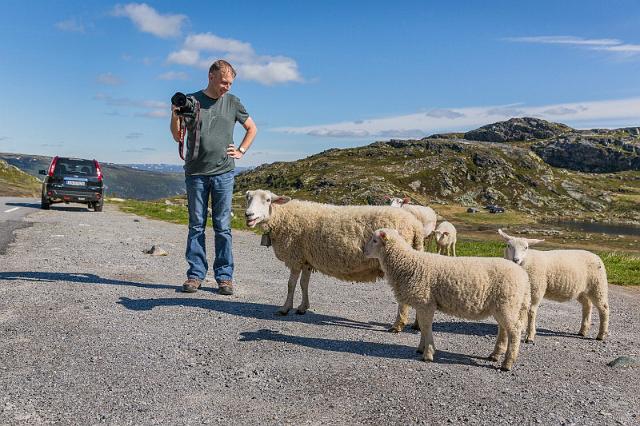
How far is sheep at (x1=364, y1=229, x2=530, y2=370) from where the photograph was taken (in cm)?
668

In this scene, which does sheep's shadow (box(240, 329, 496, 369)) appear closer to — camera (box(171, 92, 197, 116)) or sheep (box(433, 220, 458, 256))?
camera (box(171, 92, 197, 116))

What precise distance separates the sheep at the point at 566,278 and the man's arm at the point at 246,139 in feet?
17.3

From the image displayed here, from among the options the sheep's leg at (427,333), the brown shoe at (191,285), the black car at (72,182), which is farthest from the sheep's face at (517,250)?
the black car at (72,182)

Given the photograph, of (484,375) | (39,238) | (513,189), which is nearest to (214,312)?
(484,375)

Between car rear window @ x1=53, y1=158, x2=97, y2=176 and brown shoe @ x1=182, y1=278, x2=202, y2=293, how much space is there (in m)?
22.3

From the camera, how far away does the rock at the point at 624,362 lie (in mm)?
6979

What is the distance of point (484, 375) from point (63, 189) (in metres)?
27.8

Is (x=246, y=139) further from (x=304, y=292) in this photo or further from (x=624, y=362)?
(x=624, y=362)

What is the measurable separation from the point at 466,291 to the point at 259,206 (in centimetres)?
404

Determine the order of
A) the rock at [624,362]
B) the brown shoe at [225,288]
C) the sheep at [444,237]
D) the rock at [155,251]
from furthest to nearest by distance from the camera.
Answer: the sheep at [444,237], the rock at [155,251], the brown shoe at [225,288], the rock at [624,362]

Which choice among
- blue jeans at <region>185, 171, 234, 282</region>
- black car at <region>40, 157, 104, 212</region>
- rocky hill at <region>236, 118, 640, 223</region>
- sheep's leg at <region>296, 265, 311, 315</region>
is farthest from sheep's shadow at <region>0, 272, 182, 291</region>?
rocky hill at <region>236, 118, 640, 223</region>

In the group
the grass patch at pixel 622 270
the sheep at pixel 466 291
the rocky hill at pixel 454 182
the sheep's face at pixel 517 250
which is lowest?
the grass patch at pixel 622 270

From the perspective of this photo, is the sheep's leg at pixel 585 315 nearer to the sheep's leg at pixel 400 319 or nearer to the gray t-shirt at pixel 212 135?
the sheep's leg at pixel 400 319

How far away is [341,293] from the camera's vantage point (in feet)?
37.0
